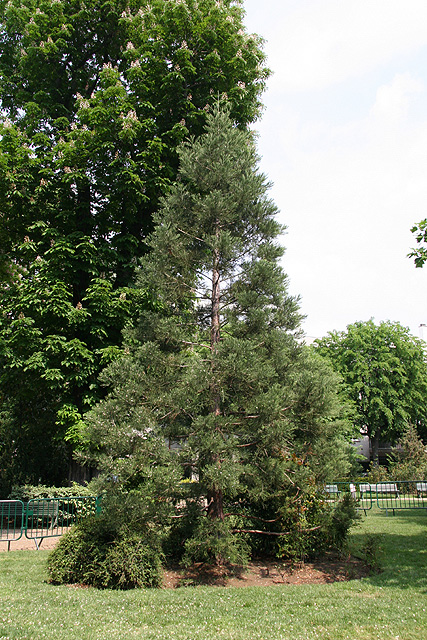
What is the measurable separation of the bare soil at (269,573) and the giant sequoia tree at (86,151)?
5173mm

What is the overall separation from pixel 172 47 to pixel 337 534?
1437 cm

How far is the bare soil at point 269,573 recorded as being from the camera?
26.7 feet

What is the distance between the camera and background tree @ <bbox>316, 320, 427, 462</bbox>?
3525cm

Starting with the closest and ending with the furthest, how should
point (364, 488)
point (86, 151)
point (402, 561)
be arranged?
point (402, 561), point (86, 151), point (364, 488)

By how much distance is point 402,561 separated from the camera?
30.8 feet

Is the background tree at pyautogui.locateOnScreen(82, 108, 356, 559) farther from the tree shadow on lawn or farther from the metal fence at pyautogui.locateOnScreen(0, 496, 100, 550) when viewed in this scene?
the metal fence at pyautogui.locateOnScreen(0, 496, 100, 550)

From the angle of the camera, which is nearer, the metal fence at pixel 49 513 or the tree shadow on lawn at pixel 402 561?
the tree shadow on lawn at pixel 402 561

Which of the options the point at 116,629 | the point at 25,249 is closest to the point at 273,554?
the point at 116,629

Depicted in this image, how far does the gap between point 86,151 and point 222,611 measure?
11719 millimetres

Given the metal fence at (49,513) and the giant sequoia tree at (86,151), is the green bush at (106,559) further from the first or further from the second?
the giant sequoia tree at (86,151)

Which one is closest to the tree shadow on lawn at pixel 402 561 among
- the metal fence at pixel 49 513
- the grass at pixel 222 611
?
the grass at pixel 222 611

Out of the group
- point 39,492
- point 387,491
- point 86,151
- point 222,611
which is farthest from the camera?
point 387,491

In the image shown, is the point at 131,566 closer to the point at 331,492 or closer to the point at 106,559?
the point at 106,559

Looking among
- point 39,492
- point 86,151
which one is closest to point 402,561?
point 39,492
